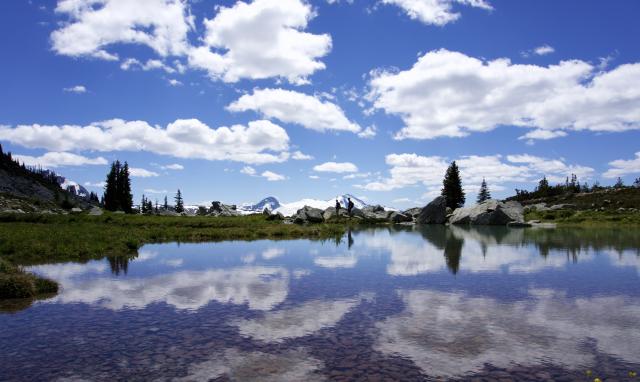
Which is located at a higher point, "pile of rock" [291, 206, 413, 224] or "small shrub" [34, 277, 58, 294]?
"pile of rock" [291, 206, 413, 224]

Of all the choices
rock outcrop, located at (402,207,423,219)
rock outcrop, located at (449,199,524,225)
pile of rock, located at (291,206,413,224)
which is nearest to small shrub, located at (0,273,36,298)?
pile of rock, located at (291,206,413,224)

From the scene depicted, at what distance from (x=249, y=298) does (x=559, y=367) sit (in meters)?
11.6

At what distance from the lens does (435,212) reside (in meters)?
92.6

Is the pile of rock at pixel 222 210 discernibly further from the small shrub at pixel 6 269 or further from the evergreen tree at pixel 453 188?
→ the small shrub at pixel 6 269

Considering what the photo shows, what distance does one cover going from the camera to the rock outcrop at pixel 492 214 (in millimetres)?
80188

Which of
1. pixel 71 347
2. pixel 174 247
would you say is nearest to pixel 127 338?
pixel 71 347

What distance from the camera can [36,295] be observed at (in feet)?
62.1

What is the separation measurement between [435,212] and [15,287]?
271ft

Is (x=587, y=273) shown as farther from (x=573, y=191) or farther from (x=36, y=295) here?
(x=573, y=191)

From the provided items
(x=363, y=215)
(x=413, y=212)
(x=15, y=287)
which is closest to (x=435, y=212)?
(x=363, y=215)

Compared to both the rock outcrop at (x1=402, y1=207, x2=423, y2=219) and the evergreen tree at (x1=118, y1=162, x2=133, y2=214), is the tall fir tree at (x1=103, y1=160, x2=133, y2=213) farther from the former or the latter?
the rock outcrop at (x1=402, y1=207, x2=423, y2=219)

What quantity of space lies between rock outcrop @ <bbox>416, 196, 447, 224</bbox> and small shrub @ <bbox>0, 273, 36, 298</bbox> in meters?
81.2

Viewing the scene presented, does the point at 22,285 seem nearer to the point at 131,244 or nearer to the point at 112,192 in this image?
the point at 131,244

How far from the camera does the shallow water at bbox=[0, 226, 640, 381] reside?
10617 mm
